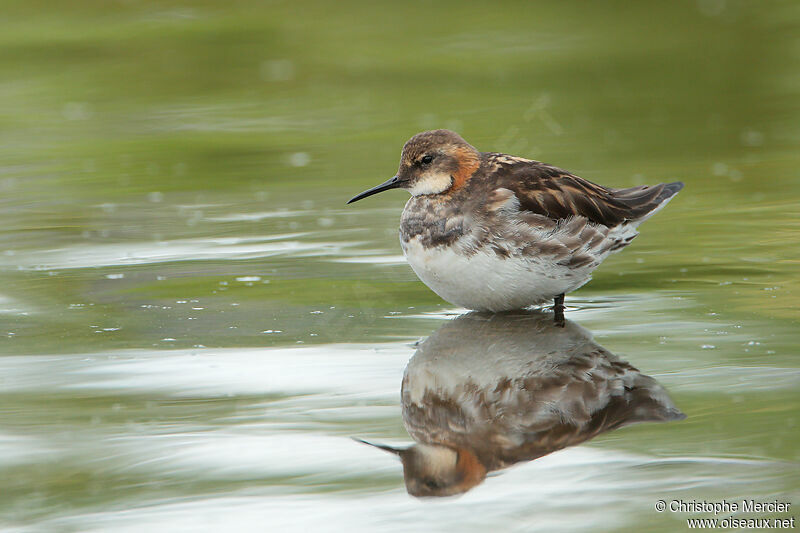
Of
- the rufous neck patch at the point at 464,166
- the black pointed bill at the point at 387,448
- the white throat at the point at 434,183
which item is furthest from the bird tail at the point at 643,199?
the black pointed bill at the point at 387,448

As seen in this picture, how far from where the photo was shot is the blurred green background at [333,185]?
6672 millimetres

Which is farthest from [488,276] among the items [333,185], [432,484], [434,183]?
[333,185]

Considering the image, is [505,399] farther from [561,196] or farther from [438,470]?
[561,196]

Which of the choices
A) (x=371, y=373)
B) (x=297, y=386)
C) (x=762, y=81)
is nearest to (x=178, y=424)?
(x=297, y=386)

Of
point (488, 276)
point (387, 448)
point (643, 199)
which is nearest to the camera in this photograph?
point (387, 448)

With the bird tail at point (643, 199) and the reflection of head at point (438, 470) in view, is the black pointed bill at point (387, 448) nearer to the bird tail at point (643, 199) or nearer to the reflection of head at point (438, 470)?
the reflection of head at point (438, 470)

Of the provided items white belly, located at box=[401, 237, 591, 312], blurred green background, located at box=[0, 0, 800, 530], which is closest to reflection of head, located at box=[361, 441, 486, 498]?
blurred green background, located at box=[0, 0, 800, 530]

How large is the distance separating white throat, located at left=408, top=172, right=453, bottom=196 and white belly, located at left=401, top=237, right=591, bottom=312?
48 cm

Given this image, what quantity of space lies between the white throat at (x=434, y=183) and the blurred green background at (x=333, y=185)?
0.89 m

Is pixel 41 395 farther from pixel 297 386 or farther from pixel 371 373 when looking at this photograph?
pixel 371 373

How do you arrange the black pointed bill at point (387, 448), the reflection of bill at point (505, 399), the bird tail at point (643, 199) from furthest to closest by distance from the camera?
the bird tail at point (643, 199), the black pointed bill at point (387, 448), the reflection of bill at point (505, 399)

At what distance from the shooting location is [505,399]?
6.52 metres

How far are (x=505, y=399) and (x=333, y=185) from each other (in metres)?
7.19

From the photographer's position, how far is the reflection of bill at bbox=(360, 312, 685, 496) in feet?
18.8
